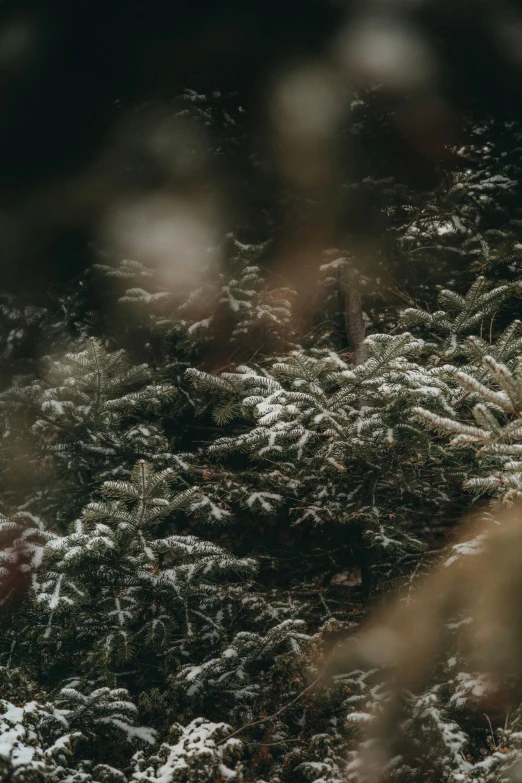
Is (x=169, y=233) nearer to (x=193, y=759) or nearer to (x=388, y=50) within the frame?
(x=388, y=50)

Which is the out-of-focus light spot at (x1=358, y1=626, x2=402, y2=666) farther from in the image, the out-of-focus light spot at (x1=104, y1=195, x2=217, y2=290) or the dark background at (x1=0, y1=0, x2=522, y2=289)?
the dark background at (x1=0, y1=0, x2=522, y2=289)

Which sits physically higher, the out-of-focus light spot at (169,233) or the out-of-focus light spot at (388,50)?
the out-of-focus light spot at (388,50)

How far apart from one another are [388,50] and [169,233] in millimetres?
2524

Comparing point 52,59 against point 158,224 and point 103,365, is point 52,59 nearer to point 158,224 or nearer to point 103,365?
point 158,224

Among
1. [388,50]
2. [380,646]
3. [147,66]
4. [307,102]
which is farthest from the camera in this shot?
[147,66]

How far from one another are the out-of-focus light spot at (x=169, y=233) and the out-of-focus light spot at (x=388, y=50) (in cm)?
193

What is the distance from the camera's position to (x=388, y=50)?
4.56 metres

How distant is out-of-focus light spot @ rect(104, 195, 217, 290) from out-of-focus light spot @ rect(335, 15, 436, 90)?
193 cm

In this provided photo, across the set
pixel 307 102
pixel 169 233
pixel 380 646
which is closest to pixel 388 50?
pixel 307 102

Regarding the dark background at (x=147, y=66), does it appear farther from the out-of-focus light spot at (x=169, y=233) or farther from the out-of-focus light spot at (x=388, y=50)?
the out-of-focus light spot at (x=169, y=233)

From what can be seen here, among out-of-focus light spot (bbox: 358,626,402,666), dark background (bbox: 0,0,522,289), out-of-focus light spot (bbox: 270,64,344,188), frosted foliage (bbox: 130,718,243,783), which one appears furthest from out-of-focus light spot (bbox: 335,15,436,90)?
frosted foliage (bbox: 130,718,243,783)

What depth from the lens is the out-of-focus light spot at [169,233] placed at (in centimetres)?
504

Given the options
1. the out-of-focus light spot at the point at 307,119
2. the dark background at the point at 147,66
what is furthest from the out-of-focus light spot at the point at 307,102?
the dark background at the point at 147,66

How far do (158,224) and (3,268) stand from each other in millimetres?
1757
